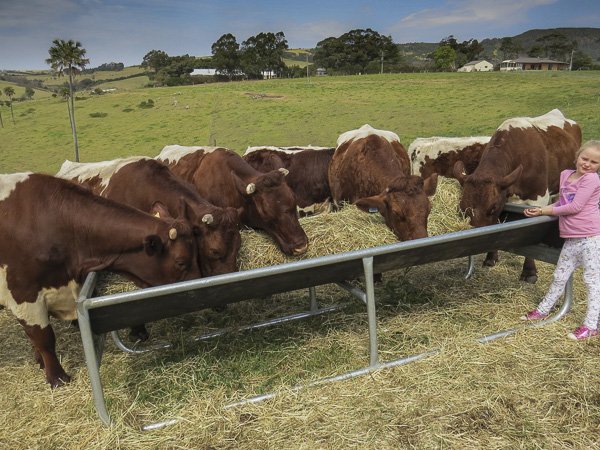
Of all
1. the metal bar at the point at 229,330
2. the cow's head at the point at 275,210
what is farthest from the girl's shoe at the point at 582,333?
the cow's head at the point at 275,210

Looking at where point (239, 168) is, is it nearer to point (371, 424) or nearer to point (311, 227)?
point (311, 227)

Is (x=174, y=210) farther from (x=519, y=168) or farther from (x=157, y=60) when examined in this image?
(x=157, y=60)

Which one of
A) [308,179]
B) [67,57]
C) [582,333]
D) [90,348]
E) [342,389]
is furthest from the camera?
[67,57]

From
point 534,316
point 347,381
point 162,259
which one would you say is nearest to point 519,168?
point 534,316

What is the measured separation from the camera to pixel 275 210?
3996mm

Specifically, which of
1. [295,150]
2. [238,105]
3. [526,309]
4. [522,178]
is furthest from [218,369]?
[238,105]

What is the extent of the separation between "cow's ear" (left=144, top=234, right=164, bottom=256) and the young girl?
3121 mm

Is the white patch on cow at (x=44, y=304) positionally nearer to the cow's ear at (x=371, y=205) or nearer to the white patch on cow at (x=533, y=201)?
the cow's ear at (x=371, y=205)

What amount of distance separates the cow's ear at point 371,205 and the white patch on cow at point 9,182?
2.94m

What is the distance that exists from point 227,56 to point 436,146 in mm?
89259

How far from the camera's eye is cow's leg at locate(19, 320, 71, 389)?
10.8 ft

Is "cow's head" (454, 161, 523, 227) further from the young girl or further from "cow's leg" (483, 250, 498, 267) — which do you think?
"cow's leg" (483, 250, 498, 267)

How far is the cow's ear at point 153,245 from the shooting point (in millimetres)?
3139

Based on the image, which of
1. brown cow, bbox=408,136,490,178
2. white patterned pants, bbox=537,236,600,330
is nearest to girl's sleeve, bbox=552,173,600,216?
white patterned pants, bbox=537,236,600,330
